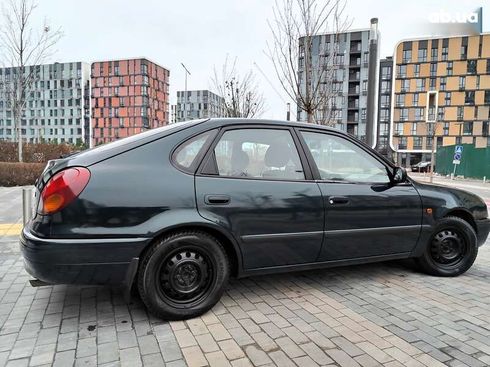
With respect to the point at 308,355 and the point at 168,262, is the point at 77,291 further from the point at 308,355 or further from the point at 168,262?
the point at 308,355

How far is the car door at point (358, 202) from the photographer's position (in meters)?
3.61

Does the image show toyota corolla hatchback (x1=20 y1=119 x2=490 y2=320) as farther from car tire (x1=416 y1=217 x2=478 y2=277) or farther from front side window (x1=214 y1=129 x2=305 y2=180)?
car tire (x1=416 y1=217 x2=478 y2=277)

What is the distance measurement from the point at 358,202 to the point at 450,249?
5.01 feet

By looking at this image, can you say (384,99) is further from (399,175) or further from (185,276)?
(185,276)

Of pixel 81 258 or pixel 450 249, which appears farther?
pixel 450 249

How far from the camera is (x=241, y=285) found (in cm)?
404

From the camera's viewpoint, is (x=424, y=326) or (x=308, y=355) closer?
(x=308, y=355)

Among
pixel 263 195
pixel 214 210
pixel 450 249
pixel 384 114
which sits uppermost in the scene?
pixel 384 114

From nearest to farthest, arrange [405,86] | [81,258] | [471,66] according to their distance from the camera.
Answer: [81,258] < [471,66] < [405,86]

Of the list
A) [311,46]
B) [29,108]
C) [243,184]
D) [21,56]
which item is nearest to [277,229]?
[243,184]

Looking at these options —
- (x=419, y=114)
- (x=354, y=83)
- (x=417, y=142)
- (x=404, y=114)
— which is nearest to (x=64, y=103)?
(x=354, y=83)

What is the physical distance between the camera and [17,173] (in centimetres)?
1397

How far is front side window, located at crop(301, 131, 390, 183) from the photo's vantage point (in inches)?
146

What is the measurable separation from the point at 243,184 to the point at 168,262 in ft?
2.83
